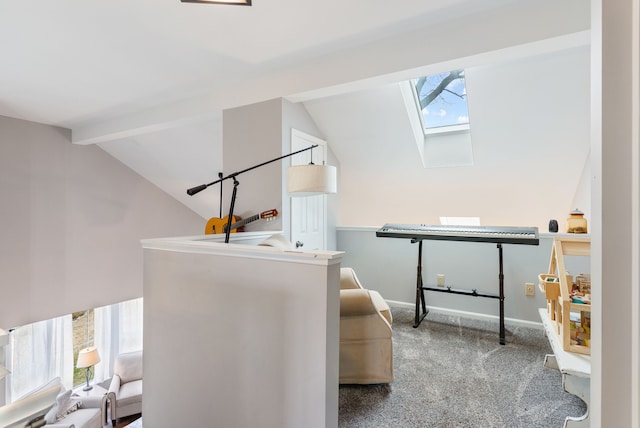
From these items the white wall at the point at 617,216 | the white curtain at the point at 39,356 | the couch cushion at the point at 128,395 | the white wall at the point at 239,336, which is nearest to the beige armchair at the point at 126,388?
the couch cushion at the point at 128,395

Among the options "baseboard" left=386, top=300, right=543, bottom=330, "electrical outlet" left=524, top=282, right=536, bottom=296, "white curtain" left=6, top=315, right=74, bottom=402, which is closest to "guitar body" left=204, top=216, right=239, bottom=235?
"baseboard" left=386, top=300, right=543, bottom=330

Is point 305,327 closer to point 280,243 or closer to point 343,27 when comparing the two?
point 280,243

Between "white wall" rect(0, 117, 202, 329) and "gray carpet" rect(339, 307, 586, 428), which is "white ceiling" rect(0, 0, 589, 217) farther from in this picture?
"gray carpet" rect(339, 307, 586, 428)

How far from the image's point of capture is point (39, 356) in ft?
18.9

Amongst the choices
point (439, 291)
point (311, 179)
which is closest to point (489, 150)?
point (439, 291)

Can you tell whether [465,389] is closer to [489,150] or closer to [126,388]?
[489,150]

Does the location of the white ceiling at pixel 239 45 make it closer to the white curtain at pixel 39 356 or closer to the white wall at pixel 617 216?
the white wall at pixel 617 216

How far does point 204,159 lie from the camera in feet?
14.5

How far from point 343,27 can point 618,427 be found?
2375 mm

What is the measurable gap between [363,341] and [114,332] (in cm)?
719

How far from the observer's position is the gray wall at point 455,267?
2.94 metres

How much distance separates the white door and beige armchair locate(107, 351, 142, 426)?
4.82m

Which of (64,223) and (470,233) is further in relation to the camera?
(64,223)

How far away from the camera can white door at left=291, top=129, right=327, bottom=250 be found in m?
3.07
